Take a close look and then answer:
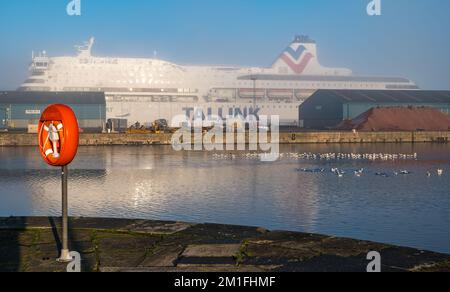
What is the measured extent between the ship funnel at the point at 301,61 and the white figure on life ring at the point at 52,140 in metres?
95.0

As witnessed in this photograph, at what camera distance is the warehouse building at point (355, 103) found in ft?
201

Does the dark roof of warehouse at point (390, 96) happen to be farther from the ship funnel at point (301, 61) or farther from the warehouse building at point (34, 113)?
the ship funnel at point (301, 61)

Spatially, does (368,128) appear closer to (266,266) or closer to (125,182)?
(125,182)

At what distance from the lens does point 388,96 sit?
6519cm

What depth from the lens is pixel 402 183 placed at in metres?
19.7

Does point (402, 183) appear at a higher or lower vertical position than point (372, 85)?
lower

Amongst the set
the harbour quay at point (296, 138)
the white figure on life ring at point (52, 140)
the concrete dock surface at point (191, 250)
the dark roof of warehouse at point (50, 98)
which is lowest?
the concrete dock surface at point (191, 250)

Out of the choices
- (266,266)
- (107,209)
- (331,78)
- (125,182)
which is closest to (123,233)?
(266,266)

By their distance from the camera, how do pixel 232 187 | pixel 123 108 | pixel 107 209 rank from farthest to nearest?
1. pixel 123 108
2. pixel 232 187
3. pixel 107 209

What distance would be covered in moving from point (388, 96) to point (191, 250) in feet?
204

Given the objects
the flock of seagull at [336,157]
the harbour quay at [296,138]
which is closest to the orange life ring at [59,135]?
the flock of seagull at [336,157]
